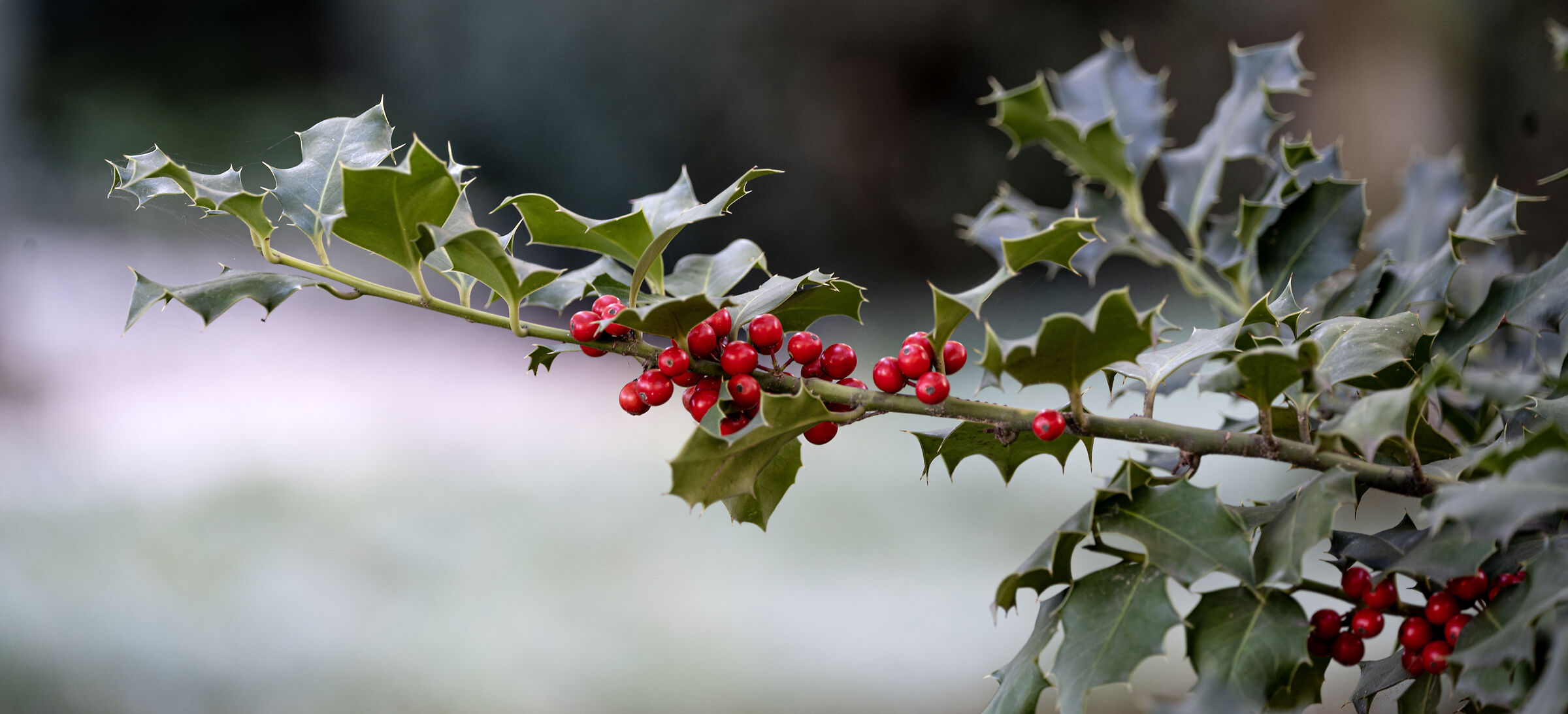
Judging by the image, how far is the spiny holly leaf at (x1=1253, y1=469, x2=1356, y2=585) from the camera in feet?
0.98

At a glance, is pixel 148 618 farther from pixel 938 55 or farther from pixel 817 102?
pixel 938 55

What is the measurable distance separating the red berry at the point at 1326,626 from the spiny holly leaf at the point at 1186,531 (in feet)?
0.27

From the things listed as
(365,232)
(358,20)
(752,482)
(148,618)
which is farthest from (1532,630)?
(358,20)

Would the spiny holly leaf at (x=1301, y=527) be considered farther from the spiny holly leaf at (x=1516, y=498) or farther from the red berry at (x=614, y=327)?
the red berry at (x=614, y=327)

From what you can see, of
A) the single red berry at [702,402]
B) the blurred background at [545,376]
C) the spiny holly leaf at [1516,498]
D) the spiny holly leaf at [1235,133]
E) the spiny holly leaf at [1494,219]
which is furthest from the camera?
the blurred background at [545,376]

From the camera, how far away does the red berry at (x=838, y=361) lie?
13.7 inches

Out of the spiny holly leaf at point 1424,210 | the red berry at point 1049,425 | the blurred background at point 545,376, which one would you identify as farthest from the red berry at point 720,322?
the blurred background at point 545,376

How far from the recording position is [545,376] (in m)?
1.51

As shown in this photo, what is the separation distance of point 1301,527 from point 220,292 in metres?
0.38

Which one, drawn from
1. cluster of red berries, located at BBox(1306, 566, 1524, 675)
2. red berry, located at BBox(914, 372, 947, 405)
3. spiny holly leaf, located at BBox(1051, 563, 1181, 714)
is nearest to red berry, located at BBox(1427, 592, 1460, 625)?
cluster of red berries, located at BBox(1306, 566, 1524, 675)

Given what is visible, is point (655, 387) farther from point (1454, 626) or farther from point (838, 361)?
point (1454, 626)

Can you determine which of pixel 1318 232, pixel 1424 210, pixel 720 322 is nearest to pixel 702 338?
pixel 720 322

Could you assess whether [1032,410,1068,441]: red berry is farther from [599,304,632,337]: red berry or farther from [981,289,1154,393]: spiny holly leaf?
[599,304,632,337]: red berry

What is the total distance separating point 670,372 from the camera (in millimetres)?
322
